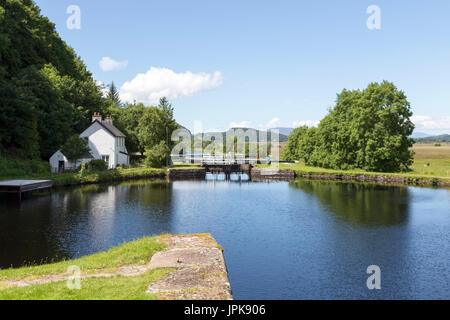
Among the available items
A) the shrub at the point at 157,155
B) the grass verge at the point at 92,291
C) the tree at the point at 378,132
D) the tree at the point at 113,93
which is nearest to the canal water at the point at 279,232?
the grass verge at the point at 92,291

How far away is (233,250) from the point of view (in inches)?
929

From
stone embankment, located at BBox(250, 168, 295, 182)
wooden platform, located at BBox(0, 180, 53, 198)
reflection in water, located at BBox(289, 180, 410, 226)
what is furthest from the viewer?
stone embankment, located at BBox(250, 168, 295, 182)

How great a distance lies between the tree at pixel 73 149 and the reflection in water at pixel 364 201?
35.8 m

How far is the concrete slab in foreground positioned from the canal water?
1878mm

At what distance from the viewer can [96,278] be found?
48.3 feet

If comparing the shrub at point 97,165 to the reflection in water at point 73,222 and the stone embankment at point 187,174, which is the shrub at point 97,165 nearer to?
the stone embankment at point 187,174

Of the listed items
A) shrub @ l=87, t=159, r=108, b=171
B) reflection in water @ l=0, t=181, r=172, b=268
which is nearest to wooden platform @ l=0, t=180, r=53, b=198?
reflection in water @ l=0, t=181, r=172, b=268

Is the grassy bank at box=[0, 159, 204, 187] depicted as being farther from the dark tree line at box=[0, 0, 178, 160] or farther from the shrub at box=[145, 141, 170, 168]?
the shrub at box=[145, 141, 170, 168]

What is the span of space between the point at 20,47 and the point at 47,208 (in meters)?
47.9

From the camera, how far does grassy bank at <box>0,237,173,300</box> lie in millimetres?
12406

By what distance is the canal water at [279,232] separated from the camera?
18.4 meters

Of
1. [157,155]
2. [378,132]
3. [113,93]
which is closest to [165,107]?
[157,155]

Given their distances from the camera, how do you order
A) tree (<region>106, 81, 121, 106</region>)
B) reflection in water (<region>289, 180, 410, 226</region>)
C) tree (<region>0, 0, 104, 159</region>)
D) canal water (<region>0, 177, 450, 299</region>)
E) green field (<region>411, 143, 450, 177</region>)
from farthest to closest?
tree (<region>106, 81, 121, 106</region>)
green field (<region>411, 143, 450, 177</region>)
tree (<region>0, 0, 104, 159</region>)
reflection in water (<region>289, 180, 410, 226</region>)
canal water (<region>0, 177, 450, 299</region>)

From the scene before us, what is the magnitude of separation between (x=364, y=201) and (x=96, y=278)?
118 feet
